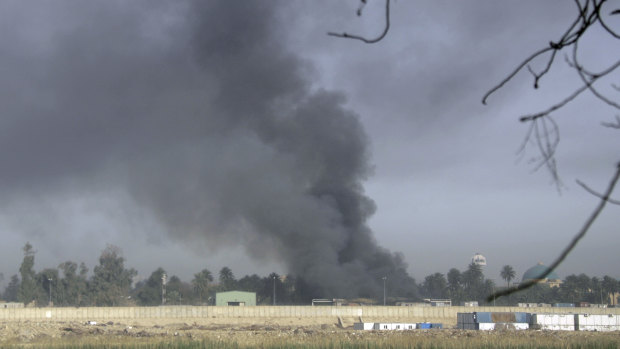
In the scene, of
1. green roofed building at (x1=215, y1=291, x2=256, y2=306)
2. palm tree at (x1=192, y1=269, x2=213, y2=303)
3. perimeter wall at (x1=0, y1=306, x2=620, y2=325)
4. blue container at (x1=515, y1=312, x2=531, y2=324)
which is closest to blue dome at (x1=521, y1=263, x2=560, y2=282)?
blue container at (x1=515, y1=312, x2=531, y2=324)

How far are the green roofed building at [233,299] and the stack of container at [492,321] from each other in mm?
61628

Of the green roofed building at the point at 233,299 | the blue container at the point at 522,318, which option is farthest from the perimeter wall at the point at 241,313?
the green roofed building at the point at 233,299

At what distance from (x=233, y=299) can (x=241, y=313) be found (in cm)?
2892

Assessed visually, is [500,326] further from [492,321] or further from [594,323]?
[594,323]

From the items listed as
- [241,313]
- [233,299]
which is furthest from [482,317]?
[233,299]

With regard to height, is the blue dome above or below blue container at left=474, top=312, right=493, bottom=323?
above

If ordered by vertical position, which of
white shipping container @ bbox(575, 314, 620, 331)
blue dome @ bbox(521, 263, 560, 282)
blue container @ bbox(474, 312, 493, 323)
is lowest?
white shipping container @ bbox(575, 314, 620, 331)

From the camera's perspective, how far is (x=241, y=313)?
120562mm

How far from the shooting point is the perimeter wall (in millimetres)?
114062

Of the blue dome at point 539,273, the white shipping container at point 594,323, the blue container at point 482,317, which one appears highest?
the blue dome at point 539,273

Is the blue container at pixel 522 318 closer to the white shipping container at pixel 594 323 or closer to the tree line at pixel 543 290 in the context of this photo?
the white shipping container at pixel 594 323

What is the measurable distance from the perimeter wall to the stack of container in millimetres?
25711

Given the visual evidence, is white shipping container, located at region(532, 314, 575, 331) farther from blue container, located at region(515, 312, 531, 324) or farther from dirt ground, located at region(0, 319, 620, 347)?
dirt ground, located at region(0, 319, 620, 347)

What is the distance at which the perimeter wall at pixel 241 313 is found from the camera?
374 ft
